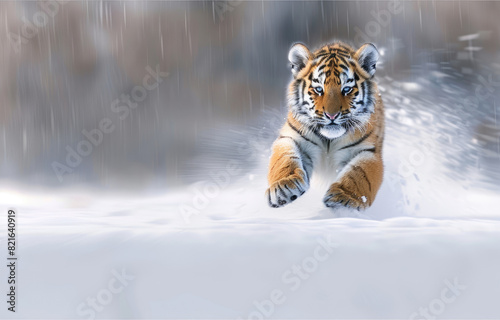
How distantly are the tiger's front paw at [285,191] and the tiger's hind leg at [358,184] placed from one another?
17cm

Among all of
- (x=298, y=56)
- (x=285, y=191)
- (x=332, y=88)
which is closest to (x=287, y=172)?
(x=285, y=191)

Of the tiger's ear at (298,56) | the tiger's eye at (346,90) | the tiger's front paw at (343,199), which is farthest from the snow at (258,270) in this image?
the tiger's ear at (298,56)

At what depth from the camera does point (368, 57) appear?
3.70 metres

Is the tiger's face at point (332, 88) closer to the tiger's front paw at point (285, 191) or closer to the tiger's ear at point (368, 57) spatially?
the tiger's ear at point (368, 57)

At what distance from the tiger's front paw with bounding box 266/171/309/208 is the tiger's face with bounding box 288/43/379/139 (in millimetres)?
434

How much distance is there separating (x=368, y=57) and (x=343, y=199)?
41.7 inches

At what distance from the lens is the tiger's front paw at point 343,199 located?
3191 mm

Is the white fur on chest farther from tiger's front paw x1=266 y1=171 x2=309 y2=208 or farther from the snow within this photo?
the snow

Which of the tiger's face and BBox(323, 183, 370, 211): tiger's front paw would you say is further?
the tiger's face

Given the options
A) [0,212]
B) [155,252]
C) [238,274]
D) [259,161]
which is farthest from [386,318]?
[259,161]

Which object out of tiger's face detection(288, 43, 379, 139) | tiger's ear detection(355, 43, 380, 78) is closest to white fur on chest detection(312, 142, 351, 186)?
tiger's face detection(288, 43, 379, 139)

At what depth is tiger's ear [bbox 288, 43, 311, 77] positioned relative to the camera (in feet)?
12.4

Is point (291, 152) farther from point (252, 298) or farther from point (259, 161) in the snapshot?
point (259, 161)

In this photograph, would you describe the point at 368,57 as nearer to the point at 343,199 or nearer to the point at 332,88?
the point at 332,88
